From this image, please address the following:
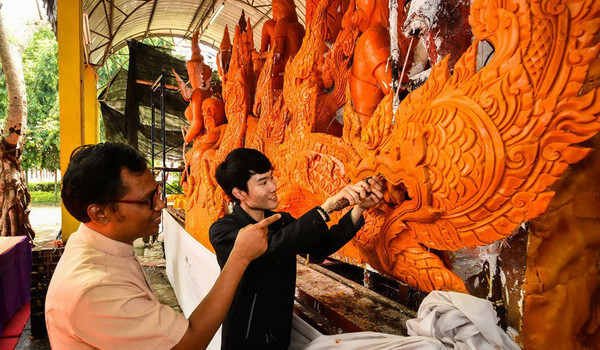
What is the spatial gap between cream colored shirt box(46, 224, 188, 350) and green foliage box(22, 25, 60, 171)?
1581 centimetres

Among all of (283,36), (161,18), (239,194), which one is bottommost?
(239,194)

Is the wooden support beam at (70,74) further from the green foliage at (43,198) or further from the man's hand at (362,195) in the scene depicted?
the green foliage at (43,198)

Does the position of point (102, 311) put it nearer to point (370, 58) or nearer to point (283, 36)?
point (370, 58)

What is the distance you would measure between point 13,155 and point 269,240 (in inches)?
281

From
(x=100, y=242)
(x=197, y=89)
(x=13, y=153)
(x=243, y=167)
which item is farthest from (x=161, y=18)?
(x=100, y=242)

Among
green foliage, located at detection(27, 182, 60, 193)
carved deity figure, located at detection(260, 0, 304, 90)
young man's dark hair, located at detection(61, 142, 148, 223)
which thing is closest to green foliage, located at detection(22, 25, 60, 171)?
green foliage, located at detection(27, 182, 60, 193)

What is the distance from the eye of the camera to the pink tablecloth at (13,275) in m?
3.58

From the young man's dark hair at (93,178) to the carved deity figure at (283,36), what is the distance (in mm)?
2461

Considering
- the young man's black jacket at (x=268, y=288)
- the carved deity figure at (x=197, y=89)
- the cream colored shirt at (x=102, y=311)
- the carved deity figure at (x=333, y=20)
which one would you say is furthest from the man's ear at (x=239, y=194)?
the carved deity figure at (x=197, y=89)

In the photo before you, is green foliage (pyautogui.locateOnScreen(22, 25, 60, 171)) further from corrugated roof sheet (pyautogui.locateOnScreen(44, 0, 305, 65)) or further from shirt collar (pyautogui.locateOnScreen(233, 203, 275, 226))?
shirt collar (pyautogui.locateOnScreen(233, 203, 275, 226))

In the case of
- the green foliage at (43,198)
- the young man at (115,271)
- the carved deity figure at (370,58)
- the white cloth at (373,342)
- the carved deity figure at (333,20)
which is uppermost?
the carved deity figure at (333,20)

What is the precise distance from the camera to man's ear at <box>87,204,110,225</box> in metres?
1.14

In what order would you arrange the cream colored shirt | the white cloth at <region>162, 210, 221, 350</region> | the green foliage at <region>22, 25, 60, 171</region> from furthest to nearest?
the green foliage at <region>22, 25, 60, 171</region> < the white cloth at <region>162, 210, 221, 350</region> < the cream colored shirt

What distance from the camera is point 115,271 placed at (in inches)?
42.9
